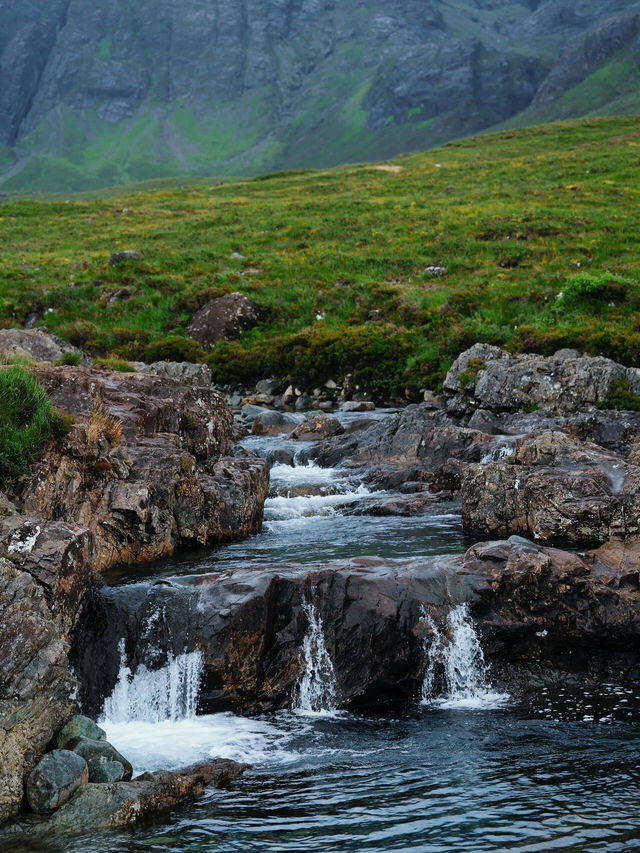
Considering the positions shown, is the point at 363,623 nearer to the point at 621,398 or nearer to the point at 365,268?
the point at 621,398

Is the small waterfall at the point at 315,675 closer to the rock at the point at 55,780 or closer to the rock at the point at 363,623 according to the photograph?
the rock at the point at 363,623

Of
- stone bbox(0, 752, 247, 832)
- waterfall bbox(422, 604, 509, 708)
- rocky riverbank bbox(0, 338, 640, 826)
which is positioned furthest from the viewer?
waterfall bbox(422, 604, 509, 708)

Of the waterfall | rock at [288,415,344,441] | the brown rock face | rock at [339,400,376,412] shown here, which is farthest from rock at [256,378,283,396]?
the waterfall

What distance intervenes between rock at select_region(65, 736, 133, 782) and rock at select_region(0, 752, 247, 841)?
257mm

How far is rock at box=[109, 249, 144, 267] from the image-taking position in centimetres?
5356

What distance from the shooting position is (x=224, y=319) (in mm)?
45000

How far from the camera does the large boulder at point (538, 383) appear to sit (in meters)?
28.6

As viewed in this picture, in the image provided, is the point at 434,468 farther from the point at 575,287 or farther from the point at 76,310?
the point at 76,310

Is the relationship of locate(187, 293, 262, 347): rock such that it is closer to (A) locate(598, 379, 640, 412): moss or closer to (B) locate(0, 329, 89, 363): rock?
(B) locate(0, 329, 89, 363): rock

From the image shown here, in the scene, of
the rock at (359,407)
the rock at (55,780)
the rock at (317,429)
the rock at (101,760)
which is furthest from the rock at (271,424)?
the rock at (55,780)

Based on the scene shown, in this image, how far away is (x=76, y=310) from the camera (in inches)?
1833

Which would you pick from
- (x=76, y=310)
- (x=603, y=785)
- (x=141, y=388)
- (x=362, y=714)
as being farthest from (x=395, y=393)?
(x=603, y=785)

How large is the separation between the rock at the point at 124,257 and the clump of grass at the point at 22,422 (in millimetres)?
38181

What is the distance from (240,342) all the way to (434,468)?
73.4 feet
